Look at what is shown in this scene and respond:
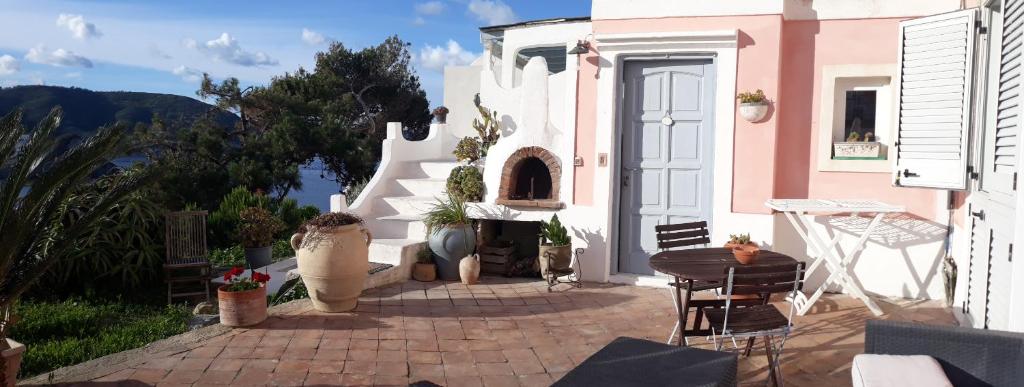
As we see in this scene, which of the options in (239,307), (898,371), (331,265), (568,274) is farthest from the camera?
(568,274)

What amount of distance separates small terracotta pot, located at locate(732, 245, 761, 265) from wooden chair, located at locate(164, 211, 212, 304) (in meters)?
5.83

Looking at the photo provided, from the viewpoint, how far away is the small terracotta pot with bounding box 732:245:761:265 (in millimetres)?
4707

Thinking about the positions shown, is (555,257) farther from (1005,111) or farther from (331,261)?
(1005,111)

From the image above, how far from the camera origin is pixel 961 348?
3.05 m

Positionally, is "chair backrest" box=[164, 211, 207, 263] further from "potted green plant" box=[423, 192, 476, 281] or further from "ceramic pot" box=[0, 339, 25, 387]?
"ceramic pot" box=[0, 339, 25, 387]

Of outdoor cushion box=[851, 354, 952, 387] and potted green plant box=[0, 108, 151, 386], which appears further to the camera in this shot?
potted green plant box=[0, 108, 151, 386]

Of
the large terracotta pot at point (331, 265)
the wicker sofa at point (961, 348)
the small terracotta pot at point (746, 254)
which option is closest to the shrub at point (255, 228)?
the large terracotta pot at point (331, 265)

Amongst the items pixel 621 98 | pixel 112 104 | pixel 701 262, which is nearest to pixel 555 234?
pixel 621 98

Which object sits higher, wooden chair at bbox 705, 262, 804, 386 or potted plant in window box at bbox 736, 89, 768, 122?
potted plant in window box at bbox 736, 89, 768, 122

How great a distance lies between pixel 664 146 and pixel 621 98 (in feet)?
2.18

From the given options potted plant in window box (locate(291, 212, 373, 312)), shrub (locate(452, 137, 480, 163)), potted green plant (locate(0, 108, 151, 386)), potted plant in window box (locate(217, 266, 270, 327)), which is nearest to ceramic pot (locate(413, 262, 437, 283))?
potted plant in window box (locate(291, 212, 373, 312))

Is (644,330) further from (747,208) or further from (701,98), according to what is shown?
(701,98)

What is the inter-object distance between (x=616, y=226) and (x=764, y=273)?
361cm

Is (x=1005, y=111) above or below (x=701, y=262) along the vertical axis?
above
